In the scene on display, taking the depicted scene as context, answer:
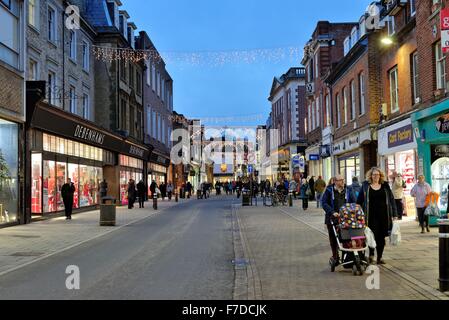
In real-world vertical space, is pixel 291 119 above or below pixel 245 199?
above

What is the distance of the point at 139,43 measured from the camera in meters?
41.9

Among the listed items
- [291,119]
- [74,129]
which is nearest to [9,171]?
[74,129]

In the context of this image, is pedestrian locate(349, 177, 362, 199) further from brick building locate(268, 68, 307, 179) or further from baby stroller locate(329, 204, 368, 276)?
brick building locate(268, 68, 307, 179)

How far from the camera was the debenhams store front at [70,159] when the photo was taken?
20.7 m

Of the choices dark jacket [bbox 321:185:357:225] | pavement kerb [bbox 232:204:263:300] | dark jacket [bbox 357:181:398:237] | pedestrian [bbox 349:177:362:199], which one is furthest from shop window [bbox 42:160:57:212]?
dark jacket [bbox 357:181:398:237]

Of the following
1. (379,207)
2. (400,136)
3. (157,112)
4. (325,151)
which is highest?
(157,112)

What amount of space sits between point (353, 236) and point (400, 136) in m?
11.8

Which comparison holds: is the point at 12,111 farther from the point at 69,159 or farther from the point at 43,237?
the point at 69,159

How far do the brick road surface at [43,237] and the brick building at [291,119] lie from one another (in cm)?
3033

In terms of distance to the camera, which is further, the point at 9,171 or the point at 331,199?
the point at 9,171

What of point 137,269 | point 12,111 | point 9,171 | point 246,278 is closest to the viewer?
point 246,278

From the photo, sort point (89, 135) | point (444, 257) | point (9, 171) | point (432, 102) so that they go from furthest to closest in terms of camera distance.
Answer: point (89, 135) < point (9, 171) < point (432, 102) < point (444, 257)

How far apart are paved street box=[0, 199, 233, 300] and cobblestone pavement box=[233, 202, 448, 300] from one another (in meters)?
A: 0.65

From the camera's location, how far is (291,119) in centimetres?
5328
